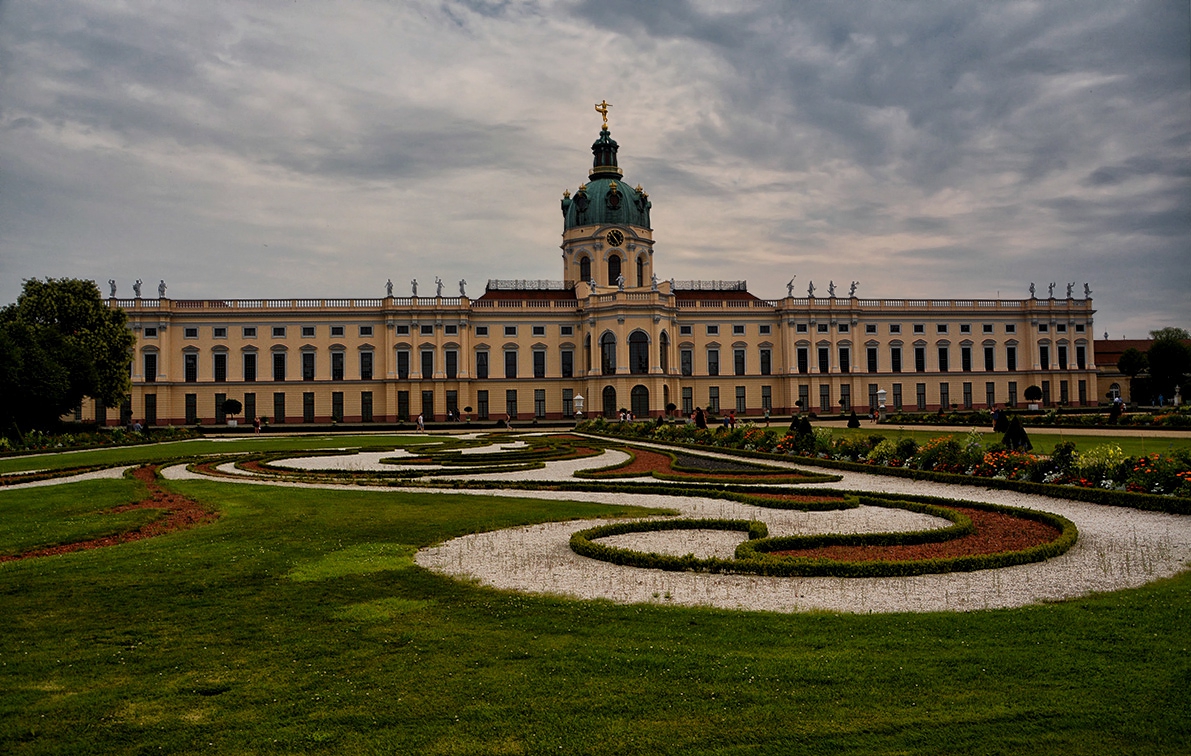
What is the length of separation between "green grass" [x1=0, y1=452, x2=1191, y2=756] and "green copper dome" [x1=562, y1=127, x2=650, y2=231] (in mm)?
66334

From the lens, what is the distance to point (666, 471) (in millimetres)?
22469

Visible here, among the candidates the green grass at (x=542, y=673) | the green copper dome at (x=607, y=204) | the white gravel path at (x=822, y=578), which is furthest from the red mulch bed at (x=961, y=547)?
the green copper dome at (x=607, y=204)

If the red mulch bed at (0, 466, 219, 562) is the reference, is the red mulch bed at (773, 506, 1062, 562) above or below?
below

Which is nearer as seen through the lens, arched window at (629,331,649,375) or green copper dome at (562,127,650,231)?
arched window at (629,331,649,375)

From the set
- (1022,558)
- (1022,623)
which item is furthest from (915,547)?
(1022,623)

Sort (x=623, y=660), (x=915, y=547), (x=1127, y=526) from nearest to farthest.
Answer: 1. (x=623, y=660)
2. (x=915, y=547)
3. (x=1127, y=526)

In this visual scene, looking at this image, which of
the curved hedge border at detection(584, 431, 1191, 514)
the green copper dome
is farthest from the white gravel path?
the green copper dome

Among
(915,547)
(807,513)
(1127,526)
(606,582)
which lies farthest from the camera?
(807,513)

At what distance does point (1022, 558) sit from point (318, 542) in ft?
30.3

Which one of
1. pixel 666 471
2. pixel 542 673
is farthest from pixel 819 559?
pixel 666 471

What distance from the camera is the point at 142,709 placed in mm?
5547

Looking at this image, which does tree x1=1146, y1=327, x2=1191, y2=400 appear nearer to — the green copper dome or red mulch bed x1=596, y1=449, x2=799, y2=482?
the green copper dome

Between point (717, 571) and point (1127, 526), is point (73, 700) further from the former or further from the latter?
point (1127, 526)

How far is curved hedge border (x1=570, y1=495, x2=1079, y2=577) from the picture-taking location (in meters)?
9.75
